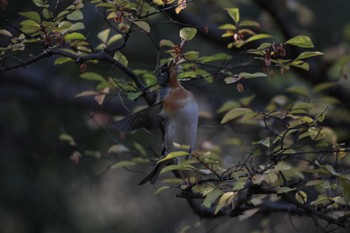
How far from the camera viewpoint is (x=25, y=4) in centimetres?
660

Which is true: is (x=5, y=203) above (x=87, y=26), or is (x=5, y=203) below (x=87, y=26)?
below

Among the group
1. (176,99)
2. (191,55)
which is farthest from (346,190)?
(176,99)

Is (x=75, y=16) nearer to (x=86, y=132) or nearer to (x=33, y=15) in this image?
(x=33, y=15)

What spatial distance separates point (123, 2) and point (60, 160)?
15.0 feet

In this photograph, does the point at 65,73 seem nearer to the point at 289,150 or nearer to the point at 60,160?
the point at 60,160

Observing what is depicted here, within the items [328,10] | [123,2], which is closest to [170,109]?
[123,2]

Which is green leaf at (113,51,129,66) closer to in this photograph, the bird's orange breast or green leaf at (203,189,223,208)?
the bird's orange breast

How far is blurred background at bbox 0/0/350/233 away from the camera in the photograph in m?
6.52

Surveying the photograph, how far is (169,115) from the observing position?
3877 millimetres

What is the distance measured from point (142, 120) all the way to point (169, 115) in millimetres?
180

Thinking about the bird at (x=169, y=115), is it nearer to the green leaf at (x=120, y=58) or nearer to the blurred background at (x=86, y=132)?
the green leaf at (x=120, y=58)

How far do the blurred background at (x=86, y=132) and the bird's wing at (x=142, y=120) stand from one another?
239 centimetres

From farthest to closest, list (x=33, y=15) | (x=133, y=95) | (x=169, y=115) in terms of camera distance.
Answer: (x=169, y=115) → (x=133, y=95) → (x=33, y=15)

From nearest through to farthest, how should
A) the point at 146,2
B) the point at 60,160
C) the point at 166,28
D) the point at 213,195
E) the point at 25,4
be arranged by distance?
the point at 213,195, the point at 146,2, the point at 25,4, the point at 60,160, the point at 166,28
